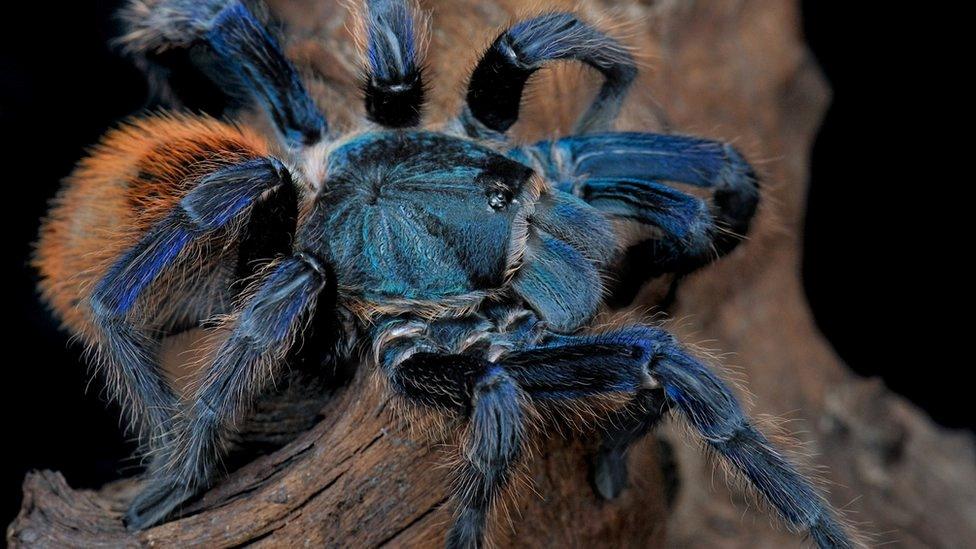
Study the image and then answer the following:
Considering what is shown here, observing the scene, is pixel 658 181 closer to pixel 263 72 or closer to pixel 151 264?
pixel 263 72

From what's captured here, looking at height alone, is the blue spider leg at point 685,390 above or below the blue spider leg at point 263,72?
below

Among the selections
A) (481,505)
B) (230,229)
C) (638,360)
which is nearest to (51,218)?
(230,229)

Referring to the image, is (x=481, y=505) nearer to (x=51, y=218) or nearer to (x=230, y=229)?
(x=230, y=229)

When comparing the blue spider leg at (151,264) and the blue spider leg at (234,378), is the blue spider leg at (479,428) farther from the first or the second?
the blue spider leg at (151,264)

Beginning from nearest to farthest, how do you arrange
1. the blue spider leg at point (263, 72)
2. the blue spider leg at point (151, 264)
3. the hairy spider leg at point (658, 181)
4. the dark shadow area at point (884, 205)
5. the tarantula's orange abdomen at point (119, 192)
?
1. the blue spider leg at point (151, 264)
2. the tarantula's orange abdomen at point (119, 192)
3. the hairy spider leg at point (658, 181)
4. the blue spider leg at point (263, 72)
5. the dark shadow area at point (884, 205)

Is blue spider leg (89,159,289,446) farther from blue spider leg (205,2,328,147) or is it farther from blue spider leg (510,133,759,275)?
blue spider leg (510,133,759,275)

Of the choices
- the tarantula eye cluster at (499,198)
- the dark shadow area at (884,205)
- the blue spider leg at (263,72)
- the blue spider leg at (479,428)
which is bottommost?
the dark shadow area at (884,205)

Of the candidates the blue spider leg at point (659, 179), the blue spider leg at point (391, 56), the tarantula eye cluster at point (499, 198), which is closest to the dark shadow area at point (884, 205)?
the blue spider leg at point (659, 179)
